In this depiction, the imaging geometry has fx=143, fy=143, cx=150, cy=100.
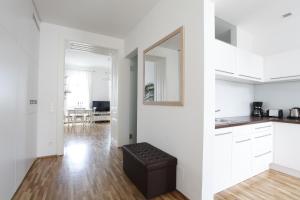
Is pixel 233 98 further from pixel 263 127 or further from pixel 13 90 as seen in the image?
pixel 13 90

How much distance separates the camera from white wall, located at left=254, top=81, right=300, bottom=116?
2746mm

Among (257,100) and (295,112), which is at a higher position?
(257,100)

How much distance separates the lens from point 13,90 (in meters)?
1.68

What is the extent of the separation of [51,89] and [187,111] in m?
2.94

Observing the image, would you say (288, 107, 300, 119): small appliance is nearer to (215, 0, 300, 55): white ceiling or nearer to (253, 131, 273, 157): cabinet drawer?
(253, 131, 273, 157): cabinet drawer

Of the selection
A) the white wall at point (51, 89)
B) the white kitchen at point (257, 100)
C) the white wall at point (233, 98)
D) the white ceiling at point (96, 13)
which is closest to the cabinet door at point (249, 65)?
the white kitchen at point (257, 100)

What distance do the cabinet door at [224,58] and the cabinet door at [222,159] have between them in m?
0.95

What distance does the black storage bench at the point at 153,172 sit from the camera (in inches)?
66.7

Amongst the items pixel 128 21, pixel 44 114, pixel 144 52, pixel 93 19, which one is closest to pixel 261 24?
pixel 144 52

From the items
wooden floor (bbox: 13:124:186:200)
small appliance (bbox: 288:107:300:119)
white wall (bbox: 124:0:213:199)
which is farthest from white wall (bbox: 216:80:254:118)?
wooden floor (bbox: 13:124:186:200)

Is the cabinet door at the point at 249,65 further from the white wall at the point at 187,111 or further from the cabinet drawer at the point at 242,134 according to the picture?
the white wall at the point at 187,111

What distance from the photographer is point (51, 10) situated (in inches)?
104

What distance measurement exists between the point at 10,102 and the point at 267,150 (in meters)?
3.78

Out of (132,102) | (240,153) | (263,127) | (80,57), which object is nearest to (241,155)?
(240,153)
